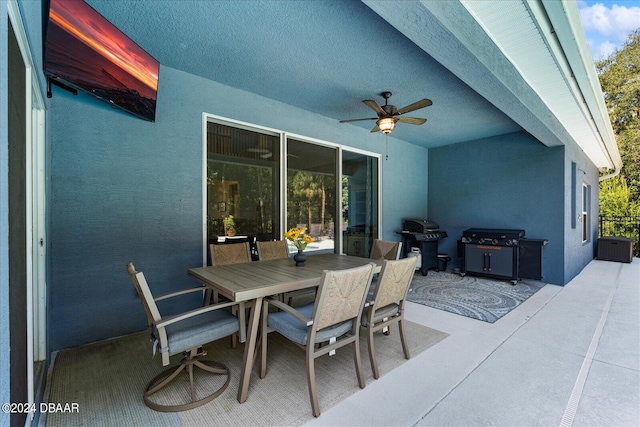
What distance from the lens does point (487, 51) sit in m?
2.41

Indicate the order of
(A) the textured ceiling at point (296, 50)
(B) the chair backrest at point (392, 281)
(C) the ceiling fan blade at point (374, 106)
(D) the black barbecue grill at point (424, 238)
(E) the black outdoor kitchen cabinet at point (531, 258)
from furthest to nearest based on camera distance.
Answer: (D) the black barbecue grill at point (424, 238)
(E) the black outdoor kitchen cabinet at point (531, 258)
(C) the ceiling fan blade at point (374, 106)
(A) the textured ceiling at point (296, 50)
(B) the chair backrest at point (392, 281)

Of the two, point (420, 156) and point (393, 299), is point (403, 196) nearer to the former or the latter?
point (420, 156)

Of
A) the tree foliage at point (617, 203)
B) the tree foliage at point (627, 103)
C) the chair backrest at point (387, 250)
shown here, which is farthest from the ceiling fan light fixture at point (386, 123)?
the tree foliage at point (627, 103)

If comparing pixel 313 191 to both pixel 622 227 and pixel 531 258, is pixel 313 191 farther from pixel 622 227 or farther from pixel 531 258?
pixel 622 227

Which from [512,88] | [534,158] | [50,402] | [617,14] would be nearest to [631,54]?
[617,14]

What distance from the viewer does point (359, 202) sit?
547 centimetres

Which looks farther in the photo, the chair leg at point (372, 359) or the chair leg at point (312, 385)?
the chair leg at point (372, 359)

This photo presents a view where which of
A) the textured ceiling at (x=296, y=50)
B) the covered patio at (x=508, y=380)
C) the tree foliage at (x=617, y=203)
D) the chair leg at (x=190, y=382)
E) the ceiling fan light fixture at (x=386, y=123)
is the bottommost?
the covered patio at (x=508, y=380)

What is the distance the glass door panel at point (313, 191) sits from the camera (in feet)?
14.3

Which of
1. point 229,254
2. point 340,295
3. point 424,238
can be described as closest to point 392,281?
point 340,295

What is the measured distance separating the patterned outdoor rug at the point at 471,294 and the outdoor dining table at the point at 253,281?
1.78 m

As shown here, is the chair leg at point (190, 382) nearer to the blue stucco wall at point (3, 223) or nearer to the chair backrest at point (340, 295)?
the chair backrest at point (340, 295)

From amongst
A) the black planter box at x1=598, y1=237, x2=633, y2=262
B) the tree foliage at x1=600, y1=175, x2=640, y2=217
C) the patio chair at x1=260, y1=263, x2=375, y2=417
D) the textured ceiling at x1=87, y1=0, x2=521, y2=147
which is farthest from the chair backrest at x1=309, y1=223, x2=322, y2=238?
the tree foliage at x1=600, y1=175, x2=640, y2=217

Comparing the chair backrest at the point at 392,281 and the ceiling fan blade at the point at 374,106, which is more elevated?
the ceiling fan blade at the point at 374,106
